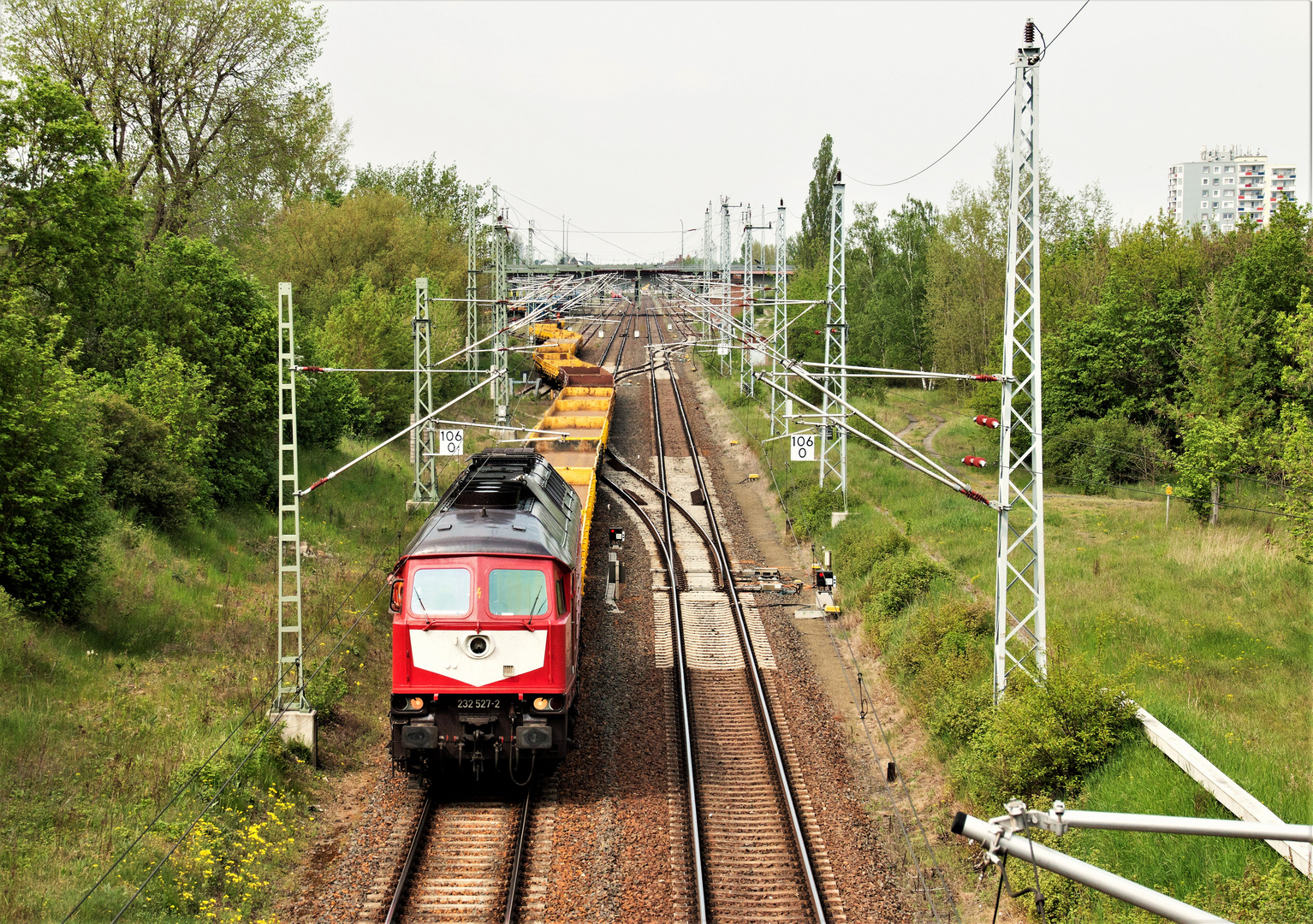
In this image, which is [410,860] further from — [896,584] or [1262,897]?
[896,584]

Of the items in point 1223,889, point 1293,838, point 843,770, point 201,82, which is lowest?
point 843,770

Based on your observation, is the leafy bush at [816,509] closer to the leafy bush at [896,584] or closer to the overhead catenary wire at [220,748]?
the leafy bush at [896,584]

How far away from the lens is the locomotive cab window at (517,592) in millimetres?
12773

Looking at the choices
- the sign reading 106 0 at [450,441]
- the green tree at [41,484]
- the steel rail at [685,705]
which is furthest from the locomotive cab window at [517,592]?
the sign reading 106 0 at [450,441]

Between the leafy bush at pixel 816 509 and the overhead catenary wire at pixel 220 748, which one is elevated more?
the leafy bush at pixel 816 509

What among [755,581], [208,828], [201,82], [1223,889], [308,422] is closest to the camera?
[1223,889]

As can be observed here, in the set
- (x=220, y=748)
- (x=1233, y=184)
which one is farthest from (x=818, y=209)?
(x=1233, y=184)

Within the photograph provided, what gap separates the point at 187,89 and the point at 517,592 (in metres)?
27.0

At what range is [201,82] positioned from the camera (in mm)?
33000

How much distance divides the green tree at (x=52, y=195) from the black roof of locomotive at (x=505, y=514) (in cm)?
937

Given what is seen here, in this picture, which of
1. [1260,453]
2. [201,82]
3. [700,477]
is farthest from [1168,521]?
[201,82]

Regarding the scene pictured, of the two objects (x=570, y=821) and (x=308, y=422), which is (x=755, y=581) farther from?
(x=308, y=422)

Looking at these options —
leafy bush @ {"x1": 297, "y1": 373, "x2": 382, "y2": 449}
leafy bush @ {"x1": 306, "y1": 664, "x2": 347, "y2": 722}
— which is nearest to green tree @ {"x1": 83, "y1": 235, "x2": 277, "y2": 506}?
leafy bush @ {"x1": 297, "y1": 373, "x2": 382, "y2": 449}

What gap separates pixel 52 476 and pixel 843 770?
12.5 meters
